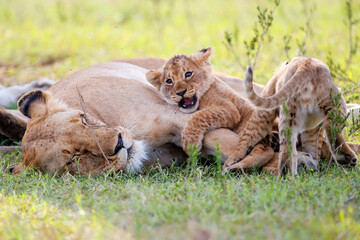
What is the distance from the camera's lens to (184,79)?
14.8 feet

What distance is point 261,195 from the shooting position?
2941 millimetres

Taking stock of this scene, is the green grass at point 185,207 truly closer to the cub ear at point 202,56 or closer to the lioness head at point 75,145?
the lioness head at point 75,145

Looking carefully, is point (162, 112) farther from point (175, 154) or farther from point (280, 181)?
point (280, 181)

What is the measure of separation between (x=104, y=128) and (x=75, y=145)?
24cm

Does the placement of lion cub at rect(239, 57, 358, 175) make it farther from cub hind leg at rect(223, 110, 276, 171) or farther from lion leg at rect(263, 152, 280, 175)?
cub hind leg at rect(223, 110, 276, 171)

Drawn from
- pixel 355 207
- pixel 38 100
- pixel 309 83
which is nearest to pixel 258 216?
pixel 355 207

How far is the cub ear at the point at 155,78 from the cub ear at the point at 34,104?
1071 millimetres

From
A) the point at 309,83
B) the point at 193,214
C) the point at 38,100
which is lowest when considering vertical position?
the point at 193,214

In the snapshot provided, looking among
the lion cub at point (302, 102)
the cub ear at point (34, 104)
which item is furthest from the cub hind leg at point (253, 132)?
the cub ear at point (34, 104)

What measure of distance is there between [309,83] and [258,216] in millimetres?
1207

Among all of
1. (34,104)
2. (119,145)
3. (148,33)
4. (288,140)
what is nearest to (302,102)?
(288,140)

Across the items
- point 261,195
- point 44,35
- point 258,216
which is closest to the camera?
point 258,216

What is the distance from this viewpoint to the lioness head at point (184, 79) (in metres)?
4.36

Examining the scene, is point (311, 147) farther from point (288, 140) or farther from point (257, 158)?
point (288, 140)
